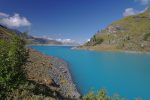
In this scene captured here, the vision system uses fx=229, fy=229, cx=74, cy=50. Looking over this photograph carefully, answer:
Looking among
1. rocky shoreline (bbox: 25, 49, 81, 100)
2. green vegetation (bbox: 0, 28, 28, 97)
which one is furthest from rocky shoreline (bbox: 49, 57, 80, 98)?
green vegetation (bbox: 0, 28, 28, 97)

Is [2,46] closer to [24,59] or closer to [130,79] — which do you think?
[24,59]

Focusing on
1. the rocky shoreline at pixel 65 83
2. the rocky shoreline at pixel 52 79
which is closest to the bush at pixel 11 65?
the rocky shoreline at pixel 52 79

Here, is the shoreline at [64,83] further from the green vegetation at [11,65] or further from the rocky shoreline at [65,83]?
the green vegetation at [11,65]

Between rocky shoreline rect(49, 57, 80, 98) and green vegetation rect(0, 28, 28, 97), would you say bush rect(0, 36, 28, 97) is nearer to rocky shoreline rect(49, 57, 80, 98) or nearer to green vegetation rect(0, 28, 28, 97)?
green vegetation rect(0, 28, 28, 97)

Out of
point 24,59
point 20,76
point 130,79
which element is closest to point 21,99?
point 20,76

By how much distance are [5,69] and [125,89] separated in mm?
48284

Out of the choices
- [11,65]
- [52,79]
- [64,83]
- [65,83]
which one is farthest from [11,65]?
[65,83]

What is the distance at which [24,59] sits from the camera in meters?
33.4

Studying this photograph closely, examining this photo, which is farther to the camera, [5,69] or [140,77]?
[140,77]

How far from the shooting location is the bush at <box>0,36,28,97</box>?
82.1 feet

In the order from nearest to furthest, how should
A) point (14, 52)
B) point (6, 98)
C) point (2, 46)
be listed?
point (6, 98) → point (2, 46) → point (14, 52)

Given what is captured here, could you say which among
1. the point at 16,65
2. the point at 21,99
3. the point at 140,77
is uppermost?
the point at 16,65

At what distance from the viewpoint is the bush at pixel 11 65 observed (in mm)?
25019

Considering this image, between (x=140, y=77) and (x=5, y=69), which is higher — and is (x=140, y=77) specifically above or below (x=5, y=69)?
below
